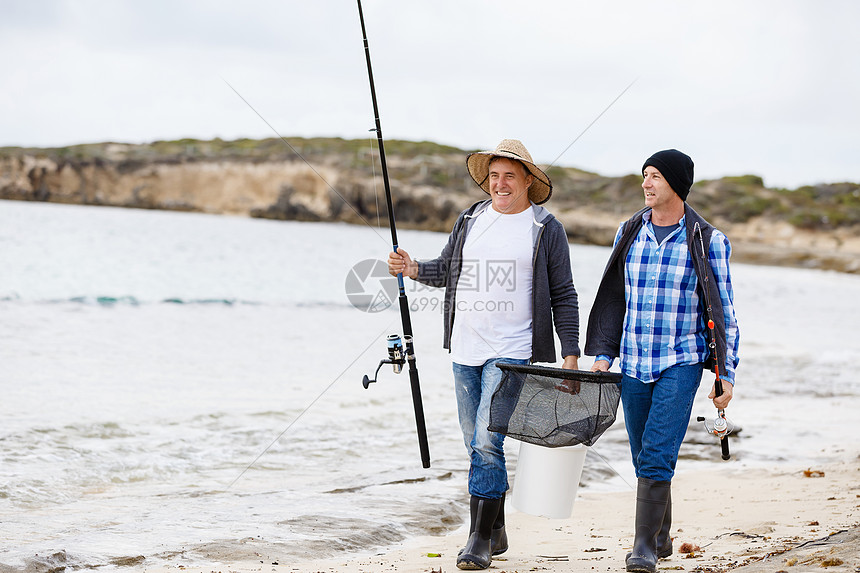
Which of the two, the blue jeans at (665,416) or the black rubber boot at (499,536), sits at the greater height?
the blue jeans at (665,416)

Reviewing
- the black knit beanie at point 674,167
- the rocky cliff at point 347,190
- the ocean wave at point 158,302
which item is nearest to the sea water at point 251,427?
the ocean wave at point 158,302

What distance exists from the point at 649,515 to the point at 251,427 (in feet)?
14.1

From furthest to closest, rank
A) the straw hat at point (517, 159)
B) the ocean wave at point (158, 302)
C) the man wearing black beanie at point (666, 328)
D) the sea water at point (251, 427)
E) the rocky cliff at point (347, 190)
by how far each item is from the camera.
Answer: the rocky cliff at point (347, 190) < the ocean wave at point (158, 302) < the sea water at point (251, 427) < the straw hat at point (517, 159) < the man wearing black beanie at point (666, 328)

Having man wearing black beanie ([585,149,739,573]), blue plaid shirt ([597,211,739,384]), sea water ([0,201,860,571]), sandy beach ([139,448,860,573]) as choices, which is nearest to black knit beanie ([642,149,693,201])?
man wearing black beanie ([585,149,739,573])

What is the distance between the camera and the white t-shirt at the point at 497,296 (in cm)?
346

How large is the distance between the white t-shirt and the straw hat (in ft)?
0.59

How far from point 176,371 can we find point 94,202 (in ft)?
202

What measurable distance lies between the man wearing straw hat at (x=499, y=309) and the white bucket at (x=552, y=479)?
0.11 meters

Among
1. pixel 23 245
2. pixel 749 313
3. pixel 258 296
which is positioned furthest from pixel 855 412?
pixel 23 245

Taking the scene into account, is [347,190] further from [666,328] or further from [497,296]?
[666,328]

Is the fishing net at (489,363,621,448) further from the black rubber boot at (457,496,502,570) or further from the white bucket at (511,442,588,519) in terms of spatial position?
the black rubber boot at (457,496,502,570)

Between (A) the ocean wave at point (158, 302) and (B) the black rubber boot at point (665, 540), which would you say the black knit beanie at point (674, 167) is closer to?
(B) the black rubber boot at point (665, 540)

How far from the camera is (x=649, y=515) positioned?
3.25m

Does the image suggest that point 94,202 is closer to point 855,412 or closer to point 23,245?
→ point 23,245
